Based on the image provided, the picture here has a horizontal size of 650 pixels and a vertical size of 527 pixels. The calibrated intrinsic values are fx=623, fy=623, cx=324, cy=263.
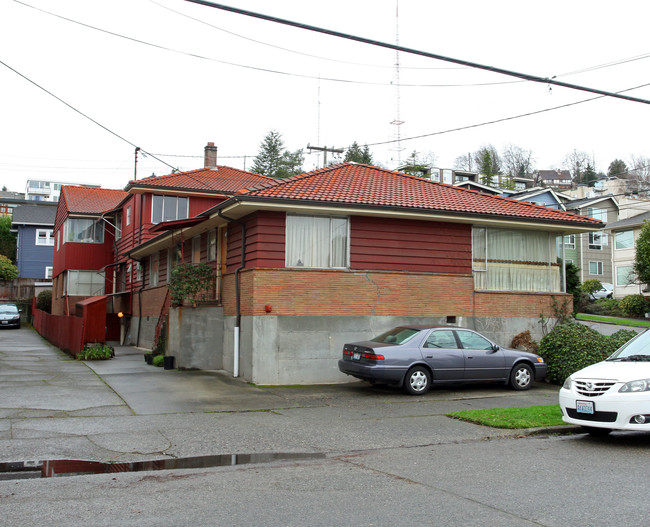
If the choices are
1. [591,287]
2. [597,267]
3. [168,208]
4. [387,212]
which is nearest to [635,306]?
[591,287]

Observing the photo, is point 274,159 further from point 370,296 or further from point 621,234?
point 370,296

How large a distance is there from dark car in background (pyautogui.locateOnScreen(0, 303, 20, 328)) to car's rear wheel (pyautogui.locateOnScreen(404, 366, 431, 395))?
31.7 metres

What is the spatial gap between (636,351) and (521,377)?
201 inches

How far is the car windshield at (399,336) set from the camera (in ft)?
43.4

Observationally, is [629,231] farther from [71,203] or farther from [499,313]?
[71,203]

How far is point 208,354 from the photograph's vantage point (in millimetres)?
16984

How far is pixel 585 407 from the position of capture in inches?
335

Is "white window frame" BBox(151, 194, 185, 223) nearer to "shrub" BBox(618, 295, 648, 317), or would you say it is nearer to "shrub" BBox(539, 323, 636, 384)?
"shrub" BBox(539, 323, 636, 384)

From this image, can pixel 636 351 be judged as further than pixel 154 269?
No

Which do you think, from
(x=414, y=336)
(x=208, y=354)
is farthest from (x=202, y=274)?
(x=414, y=336)

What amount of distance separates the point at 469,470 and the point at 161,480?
3.44 meters

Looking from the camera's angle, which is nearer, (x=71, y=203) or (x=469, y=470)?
(x=469, y=470)

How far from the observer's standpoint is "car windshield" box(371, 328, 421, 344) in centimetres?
1322

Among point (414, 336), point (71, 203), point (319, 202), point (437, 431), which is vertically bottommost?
point (437, 431)
